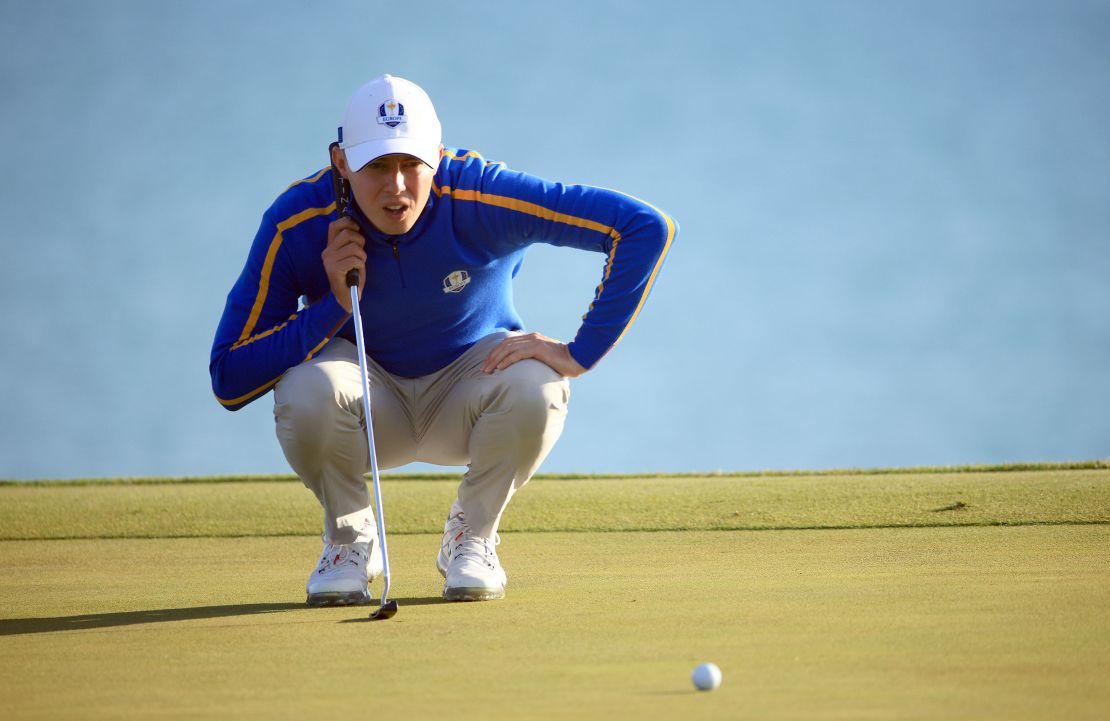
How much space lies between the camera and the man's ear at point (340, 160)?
329 centimetres

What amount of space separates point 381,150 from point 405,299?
477mm

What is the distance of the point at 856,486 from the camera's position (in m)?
5.11

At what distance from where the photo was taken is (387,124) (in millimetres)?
3117

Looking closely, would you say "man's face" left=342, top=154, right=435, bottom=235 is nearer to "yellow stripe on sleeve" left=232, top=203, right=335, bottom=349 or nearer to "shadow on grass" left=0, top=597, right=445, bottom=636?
"yellow stripe on sleeve" left=232, top=203, right=335, bottom=349

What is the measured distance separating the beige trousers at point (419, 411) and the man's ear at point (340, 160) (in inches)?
19.0

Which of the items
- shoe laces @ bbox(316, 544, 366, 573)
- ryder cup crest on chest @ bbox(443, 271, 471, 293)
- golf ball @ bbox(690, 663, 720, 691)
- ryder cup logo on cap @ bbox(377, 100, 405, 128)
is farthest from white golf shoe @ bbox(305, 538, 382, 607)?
golf ball @ bbox(690, 663, 720, 691)

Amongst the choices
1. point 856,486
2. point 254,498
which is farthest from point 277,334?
point 856,486

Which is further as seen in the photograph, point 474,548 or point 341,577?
point 474,548

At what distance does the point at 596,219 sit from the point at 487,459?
27.9 inches

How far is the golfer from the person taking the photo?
3.17 metres

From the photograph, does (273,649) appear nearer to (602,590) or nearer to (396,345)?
(602,590)

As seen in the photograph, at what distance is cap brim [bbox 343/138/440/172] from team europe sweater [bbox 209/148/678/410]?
203 millimetres

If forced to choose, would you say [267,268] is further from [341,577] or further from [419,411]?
[341,577]

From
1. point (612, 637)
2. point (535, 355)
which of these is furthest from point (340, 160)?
point (612, 637)
